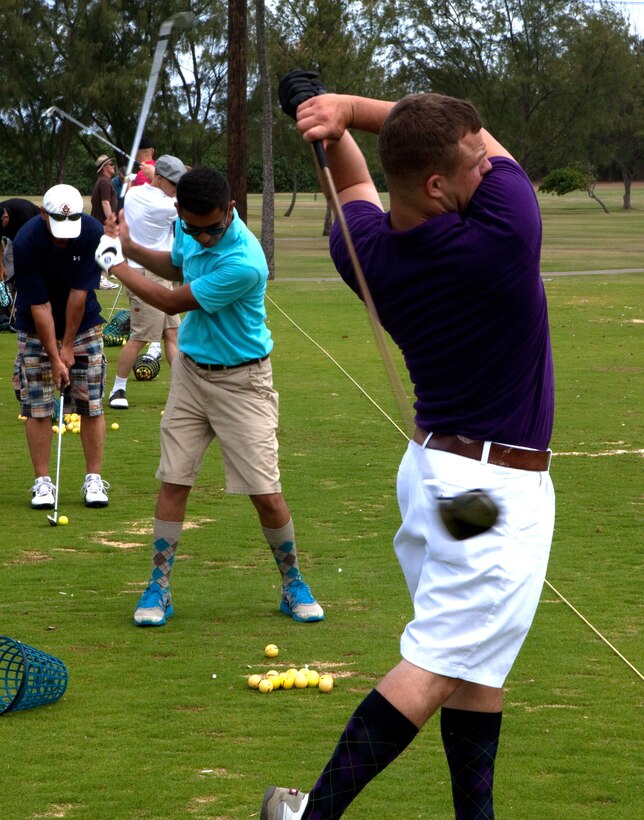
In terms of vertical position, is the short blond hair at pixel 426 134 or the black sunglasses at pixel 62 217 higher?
the short blond hair at pixel 426 134

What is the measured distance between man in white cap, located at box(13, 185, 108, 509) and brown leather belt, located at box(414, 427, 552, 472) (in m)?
4.88

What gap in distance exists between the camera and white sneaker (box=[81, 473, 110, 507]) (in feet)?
27.7

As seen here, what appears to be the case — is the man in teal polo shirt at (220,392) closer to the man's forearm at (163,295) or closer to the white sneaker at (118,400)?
the man's forearm at (163,295)

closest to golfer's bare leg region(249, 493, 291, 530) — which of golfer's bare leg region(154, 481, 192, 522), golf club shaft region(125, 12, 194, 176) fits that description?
golfer's bare leg region(154, 481, 192, 522)

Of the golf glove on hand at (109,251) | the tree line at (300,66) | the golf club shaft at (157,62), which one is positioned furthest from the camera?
the tree line at (300,66)

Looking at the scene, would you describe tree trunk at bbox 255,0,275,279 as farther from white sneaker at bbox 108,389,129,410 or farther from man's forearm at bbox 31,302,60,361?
man's forearm at bbox 31,302,60,361

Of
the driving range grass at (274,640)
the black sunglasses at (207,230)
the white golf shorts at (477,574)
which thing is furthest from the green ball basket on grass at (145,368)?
the white golf shorts at (477,574)

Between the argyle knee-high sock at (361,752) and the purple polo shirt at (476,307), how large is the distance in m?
0.73

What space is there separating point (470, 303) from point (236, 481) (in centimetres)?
295

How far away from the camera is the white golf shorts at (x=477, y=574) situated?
318 centimetres

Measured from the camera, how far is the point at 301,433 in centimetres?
1120

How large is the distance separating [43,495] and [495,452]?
563 centimetres

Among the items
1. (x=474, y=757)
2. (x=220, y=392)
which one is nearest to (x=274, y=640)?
(x=220, y=392)

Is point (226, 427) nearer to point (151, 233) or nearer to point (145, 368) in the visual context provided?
point (151, 233)
